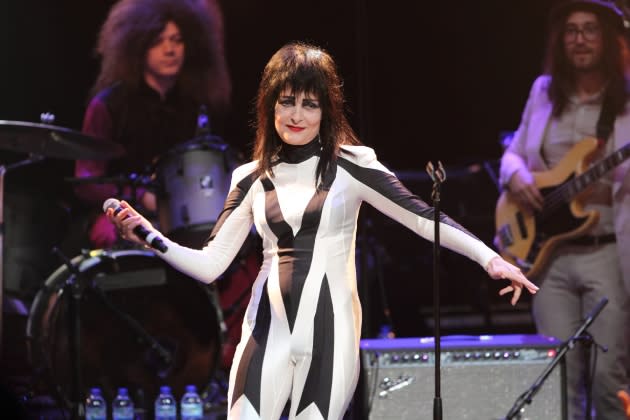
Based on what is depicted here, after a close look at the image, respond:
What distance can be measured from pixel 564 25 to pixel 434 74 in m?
1.30

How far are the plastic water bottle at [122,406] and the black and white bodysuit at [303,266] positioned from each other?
10.4ft

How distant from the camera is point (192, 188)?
22.5 feet

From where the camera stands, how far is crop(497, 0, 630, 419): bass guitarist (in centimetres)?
592

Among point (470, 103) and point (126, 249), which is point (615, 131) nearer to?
point (470, 103)

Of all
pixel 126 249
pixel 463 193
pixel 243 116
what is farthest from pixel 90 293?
pixel 463 193

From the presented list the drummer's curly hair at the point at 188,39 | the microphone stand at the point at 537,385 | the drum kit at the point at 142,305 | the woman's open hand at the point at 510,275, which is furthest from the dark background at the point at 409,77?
the woman's open hand at the point at 510,275

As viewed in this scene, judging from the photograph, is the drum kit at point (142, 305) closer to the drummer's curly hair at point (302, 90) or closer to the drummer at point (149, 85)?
the drummer at point (149, 85)

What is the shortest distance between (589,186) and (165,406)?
319 centimetres

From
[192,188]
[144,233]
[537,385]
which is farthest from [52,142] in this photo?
[537,385]

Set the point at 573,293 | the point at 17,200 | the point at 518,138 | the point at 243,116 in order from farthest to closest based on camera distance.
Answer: the point at 243,116 < the point at 17,200 < the point at 518,138 < the point at 573,293

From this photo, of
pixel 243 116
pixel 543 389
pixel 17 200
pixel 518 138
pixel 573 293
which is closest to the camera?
pixel 543 389

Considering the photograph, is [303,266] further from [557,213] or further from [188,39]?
[188,39]

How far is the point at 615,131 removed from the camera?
6125 millimetres

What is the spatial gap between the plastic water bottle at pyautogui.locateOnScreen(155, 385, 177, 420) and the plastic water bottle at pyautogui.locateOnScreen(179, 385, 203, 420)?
66mm
